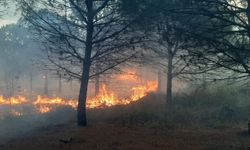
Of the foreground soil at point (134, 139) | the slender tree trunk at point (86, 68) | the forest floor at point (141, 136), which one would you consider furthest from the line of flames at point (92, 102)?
the foreground soil at point (134, 139)

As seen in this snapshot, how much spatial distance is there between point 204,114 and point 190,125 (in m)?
2.77

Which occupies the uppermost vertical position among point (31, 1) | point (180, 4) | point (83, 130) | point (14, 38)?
point (14, 38)

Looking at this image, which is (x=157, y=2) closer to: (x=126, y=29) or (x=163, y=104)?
(x=126, y=29)

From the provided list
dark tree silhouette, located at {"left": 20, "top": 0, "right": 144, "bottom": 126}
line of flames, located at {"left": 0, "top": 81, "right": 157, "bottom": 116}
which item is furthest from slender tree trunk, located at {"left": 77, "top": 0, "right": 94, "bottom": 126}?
line of flames, located at {"left": 0, "top": 81, "right": 157, "bottom": 116}

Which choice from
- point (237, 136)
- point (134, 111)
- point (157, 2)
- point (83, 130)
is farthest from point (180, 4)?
point (134, 111)

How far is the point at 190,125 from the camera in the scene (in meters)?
14.9

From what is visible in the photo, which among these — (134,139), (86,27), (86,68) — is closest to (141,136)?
(134,139)

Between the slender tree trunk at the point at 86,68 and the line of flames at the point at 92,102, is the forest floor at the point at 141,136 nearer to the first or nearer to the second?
the slender tree trunk at the point at 86,68

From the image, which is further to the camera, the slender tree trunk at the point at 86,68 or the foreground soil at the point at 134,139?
the slender tree trunk at the point at 86,68

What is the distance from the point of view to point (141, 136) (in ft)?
39.5

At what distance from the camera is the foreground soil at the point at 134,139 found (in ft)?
34.4

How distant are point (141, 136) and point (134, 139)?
0.63 m

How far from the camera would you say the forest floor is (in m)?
10.6

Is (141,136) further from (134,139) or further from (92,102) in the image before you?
(92,102)
